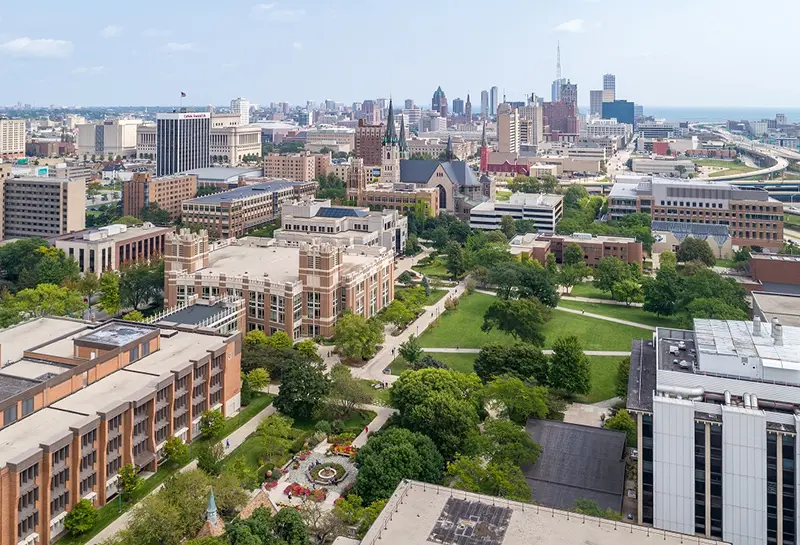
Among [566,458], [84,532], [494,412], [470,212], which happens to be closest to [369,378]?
[494,412]

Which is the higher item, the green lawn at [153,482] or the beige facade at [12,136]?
the beige facade at [12,136]

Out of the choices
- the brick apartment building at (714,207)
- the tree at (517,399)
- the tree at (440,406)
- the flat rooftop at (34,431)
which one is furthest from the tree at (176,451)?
the brick apartment building at (714,207)

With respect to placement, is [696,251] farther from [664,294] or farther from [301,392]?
[301,392]

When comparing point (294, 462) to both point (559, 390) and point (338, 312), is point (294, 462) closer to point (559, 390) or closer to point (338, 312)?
point (559, 390)

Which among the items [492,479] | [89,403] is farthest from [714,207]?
[89,403]

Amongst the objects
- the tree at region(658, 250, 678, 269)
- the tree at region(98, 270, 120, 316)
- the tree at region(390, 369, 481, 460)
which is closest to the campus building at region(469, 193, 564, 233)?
the tree at region(658, 250, 678, 269)

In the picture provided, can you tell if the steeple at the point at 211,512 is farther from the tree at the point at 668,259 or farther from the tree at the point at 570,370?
the tree at the point at 668,259

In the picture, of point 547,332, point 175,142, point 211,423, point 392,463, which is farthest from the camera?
point 175,142
